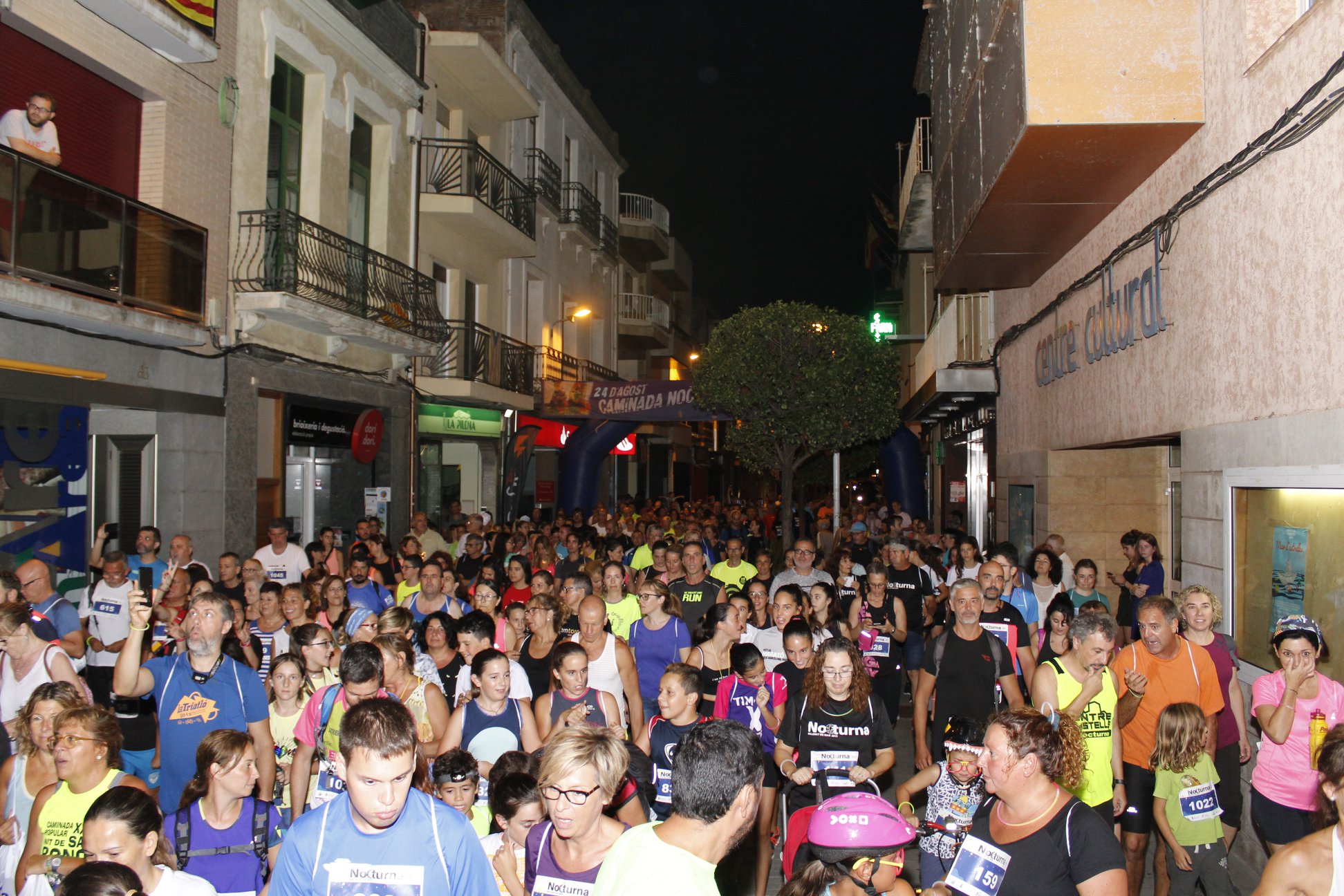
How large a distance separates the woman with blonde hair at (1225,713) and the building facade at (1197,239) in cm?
79

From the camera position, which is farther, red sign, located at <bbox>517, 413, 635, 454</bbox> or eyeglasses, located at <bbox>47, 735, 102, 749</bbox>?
red sign, located at <bbox>517, 413, 635, 454</bbox>

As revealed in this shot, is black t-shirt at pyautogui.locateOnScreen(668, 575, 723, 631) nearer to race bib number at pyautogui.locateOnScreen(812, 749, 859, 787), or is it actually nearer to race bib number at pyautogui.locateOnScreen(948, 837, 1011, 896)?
race bib number at pyautogui.locateOnScreen(812, 749, 859, 787)

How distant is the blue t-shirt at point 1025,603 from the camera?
9.16 m

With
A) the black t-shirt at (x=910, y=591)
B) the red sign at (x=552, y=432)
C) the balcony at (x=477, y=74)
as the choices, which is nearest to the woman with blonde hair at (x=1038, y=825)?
the black t-shirt at (x=910, y=591)

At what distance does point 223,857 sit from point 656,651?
149 inches

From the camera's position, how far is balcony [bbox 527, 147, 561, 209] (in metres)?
25.8

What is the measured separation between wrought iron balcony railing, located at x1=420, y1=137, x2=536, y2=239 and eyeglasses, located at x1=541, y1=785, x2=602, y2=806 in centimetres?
1748

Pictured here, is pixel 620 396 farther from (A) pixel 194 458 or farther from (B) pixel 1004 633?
(B) pixel 1004 633

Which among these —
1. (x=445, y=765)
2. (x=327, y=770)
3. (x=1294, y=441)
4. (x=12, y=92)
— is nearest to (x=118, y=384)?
(x=12, y=92)

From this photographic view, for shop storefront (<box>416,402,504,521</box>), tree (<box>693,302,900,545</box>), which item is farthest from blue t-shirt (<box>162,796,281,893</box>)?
shop storefront (<box>416,402,504,521</box>)

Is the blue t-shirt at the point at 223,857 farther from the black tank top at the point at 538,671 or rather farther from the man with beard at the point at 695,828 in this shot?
the black tank top at the point at 538,671

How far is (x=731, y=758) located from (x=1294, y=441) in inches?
198

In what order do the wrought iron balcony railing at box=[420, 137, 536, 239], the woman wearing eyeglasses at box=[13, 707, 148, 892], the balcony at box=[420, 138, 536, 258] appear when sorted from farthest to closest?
the wrought iron balcony railing at box=[420, 137, 536, 239], the balcony at box=[420, 138, 536, 258], the woman wearing eyeglasses at box=[13, 707, 148, 892]

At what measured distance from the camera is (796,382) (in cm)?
1842
